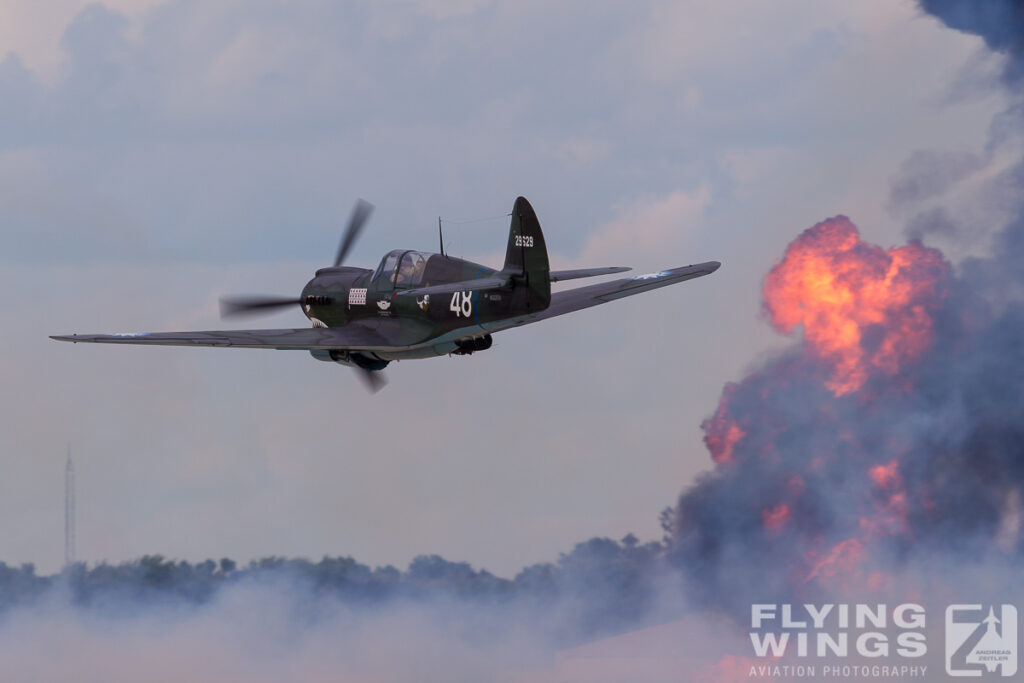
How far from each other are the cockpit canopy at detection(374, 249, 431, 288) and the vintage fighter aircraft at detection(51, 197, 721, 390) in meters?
0.03

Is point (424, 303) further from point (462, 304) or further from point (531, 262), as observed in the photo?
point (531, 262)

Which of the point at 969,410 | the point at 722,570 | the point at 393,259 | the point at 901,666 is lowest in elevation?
the point at 901,666

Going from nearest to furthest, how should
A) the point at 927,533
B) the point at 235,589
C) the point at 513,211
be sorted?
the point at 513,211 < the point at 927,533 < the point at 235,589

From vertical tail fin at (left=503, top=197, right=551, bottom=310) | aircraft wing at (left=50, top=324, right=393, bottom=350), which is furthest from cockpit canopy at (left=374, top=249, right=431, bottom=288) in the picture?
vertical tail fin at (left=503, top=197, right=551, bottom=310)

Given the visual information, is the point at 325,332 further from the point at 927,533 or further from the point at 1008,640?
the point at 1008,640

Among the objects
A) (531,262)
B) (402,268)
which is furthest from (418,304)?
(531,262)

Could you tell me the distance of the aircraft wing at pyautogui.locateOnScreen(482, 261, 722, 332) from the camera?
53.1 meters

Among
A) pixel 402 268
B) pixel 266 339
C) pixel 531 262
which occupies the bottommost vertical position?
pixel 266 339

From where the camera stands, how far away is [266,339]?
51.7 metres

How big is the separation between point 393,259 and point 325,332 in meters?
3.13

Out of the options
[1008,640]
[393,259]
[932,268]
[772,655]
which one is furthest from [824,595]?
[393,259]

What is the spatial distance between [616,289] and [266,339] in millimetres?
11163

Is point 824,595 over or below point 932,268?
below

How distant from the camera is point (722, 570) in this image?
6481 cm
